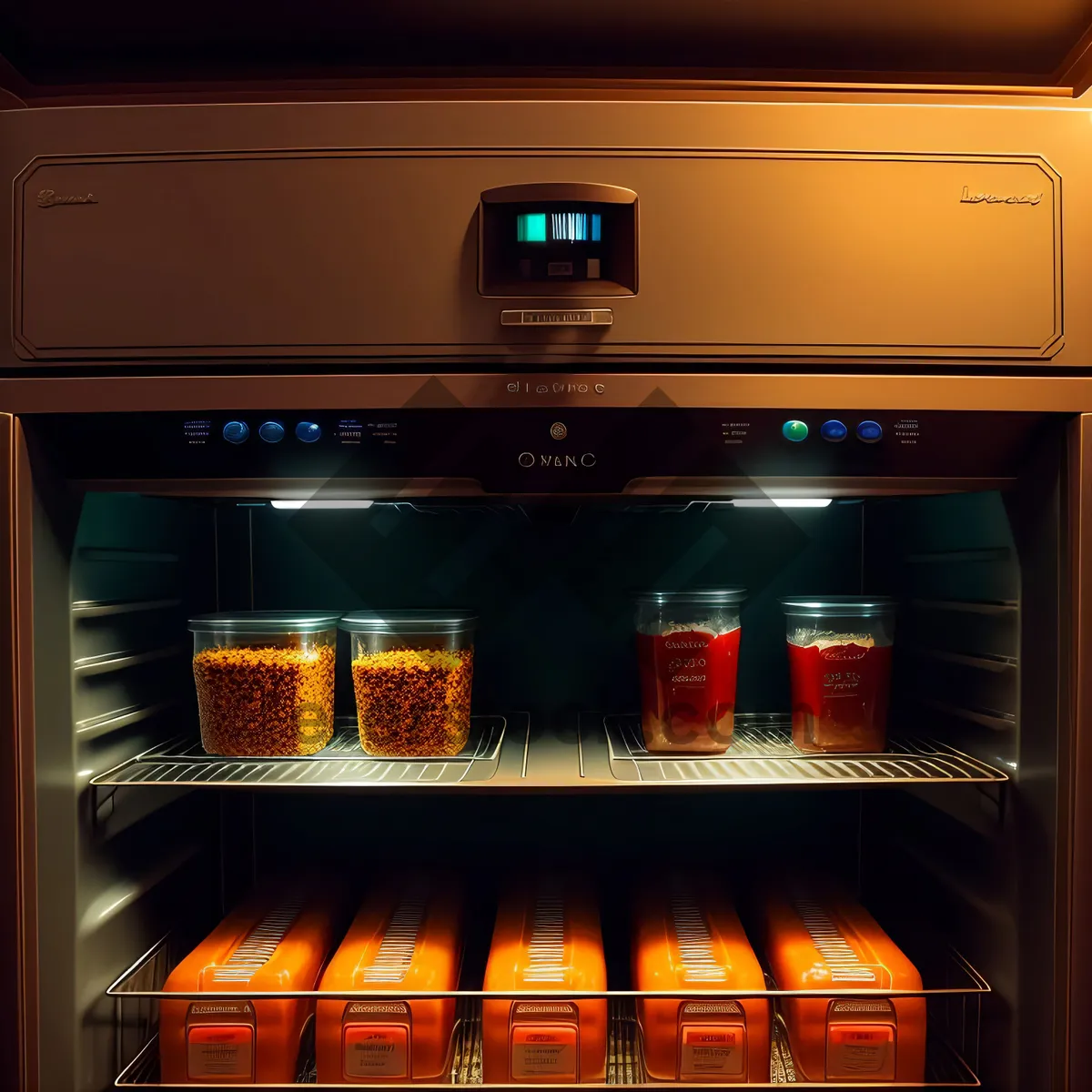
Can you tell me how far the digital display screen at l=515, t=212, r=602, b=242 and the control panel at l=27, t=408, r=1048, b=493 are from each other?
0.66 ft

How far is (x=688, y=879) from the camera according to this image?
121cm

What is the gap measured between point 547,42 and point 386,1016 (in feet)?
4.03

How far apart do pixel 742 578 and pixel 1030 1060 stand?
720mm

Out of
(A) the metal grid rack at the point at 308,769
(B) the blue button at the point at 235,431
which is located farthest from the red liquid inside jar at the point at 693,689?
(B) the blue button at the point at 235,431

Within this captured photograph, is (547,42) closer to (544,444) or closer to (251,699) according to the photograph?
(544,444)

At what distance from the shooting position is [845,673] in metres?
1.03

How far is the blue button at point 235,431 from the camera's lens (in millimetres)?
887

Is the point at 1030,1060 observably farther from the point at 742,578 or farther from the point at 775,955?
the point at 742,578

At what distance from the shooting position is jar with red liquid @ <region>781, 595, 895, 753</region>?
3.38 ft

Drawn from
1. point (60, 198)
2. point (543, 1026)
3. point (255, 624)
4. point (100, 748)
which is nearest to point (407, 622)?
point (255, 624)

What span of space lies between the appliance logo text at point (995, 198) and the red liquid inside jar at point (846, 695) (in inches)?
21.8

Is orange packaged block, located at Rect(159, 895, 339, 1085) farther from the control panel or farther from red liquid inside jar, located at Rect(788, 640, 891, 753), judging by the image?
red liquid inside jar, located at Rect(788, 640, 891, 753)

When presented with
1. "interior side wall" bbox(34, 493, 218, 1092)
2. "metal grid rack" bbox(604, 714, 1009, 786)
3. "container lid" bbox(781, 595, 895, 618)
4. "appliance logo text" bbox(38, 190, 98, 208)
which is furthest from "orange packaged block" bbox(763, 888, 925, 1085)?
"appliance logo text" bbox(38, 190, 98, 208)

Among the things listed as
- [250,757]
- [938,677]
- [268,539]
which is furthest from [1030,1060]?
[268,539]
